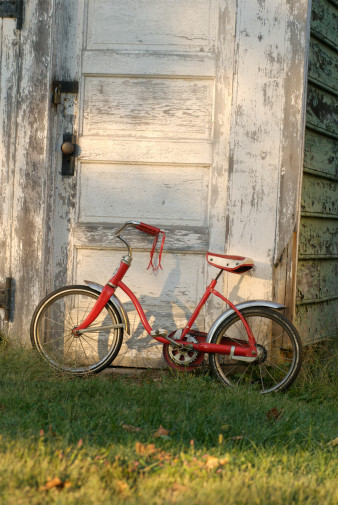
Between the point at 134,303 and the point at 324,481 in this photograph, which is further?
the point at 134,303

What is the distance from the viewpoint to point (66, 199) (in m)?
4.50

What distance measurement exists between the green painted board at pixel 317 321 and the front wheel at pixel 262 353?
0.28 m

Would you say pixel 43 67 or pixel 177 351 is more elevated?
pixel 43 67

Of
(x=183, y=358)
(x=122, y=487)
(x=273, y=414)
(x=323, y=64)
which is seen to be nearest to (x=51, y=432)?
(x=122, y=487)

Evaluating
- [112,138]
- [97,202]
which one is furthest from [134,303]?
[112,138]

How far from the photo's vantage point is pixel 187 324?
4223 millimetres

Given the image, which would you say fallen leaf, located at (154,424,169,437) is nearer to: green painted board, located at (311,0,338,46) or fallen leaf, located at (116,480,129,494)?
fallen leaf, located at (116,480,129,494)

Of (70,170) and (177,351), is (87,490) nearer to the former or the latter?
(177,351)

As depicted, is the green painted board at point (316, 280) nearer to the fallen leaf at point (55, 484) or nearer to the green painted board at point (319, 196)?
the green painted board at point (319, 196)

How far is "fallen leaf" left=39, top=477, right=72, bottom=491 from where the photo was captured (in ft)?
7.63

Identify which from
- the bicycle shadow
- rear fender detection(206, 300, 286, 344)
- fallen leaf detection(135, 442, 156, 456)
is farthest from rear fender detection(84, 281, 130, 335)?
fallen leaf detection(135, 442, 156, 456)

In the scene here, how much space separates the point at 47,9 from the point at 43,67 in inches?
14.7

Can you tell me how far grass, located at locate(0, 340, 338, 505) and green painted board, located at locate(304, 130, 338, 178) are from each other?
5.32ft

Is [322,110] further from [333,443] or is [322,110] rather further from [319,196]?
[333,443]
